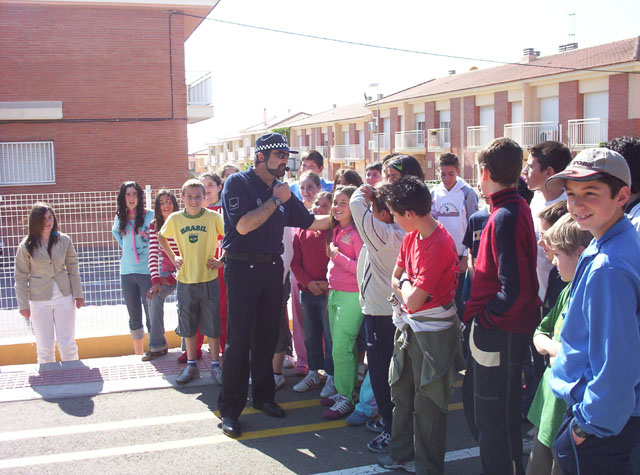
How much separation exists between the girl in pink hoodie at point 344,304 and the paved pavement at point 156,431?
268mm

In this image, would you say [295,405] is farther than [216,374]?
No

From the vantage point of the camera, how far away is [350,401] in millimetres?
5125

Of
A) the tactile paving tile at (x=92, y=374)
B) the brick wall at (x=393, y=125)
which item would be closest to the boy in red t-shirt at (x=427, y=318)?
the tactile paving tile at (x=92, y=374)

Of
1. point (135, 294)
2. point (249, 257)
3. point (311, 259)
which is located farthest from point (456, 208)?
point (135, 294)

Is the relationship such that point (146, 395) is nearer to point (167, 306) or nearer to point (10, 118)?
point (167, 306)

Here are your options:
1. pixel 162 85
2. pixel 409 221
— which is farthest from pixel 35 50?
pixel 409 221

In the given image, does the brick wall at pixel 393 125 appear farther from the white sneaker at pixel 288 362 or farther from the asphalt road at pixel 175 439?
the asphalt road at pixel 175 439

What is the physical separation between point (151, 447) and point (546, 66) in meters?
31.5

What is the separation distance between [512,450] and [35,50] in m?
22.1

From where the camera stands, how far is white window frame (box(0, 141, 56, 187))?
69.3ft

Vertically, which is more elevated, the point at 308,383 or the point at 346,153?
the point at 346,153

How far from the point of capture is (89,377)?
5914 mm

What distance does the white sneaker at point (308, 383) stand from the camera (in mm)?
5688

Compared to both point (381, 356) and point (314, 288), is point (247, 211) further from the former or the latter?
point (381, 356)
